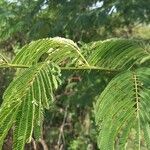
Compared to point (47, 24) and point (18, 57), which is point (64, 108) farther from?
point (18, 57)

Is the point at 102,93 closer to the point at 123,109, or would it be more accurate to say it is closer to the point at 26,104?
the point at 123,109

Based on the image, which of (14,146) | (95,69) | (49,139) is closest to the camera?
(14,146)

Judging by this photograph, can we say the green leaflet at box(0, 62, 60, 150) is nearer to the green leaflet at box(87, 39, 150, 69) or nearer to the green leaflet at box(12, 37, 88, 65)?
the green leaflet at box(12, 37, 88, 65)

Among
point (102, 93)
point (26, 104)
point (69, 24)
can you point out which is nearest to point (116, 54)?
point (102, 93)

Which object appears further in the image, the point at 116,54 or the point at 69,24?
the point at 69,24

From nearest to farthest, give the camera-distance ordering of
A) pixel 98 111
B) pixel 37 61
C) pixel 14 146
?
pixel 14 146 < pixel 98 111 < pixel 37 61

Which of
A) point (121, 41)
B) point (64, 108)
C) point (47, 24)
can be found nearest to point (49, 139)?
point (64, 108)

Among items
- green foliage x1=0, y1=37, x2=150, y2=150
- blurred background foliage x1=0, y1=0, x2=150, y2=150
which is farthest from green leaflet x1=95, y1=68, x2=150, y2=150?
blurred background foliage x1=0, y1=0, x2=150, y2=150

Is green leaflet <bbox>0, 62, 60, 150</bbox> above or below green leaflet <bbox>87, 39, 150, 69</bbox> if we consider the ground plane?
below
